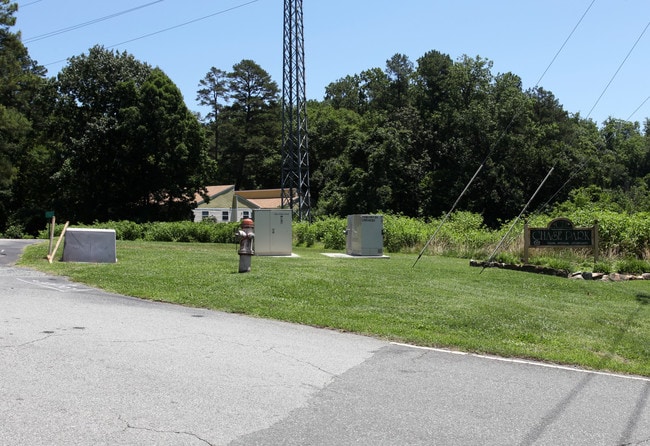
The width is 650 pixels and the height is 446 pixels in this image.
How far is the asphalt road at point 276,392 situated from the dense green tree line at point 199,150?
39.6 metres

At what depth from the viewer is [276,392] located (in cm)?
545

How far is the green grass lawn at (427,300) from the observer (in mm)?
8258

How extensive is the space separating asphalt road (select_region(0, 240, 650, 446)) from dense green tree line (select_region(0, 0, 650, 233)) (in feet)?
130

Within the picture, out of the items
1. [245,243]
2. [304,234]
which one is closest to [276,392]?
[245,243]

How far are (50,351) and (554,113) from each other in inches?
2790

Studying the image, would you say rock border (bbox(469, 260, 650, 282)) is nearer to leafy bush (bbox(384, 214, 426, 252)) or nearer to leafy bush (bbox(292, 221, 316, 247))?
leafy bush (bbox(384, 214, 426, 252))

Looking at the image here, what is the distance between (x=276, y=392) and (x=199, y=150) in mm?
50479

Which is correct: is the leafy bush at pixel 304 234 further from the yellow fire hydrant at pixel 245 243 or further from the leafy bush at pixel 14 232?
the leafy bush at pixel 14 232

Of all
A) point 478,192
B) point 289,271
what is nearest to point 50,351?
point 289,271

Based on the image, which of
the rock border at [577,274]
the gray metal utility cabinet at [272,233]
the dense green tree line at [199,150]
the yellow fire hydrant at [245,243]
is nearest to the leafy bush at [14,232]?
the dense green tree line at [199,150]

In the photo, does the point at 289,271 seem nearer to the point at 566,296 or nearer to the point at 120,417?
the point at 566,296

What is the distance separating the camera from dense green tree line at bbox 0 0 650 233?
50844mm

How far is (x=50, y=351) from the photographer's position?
6.49 meters

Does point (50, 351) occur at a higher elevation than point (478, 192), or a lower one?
lower
